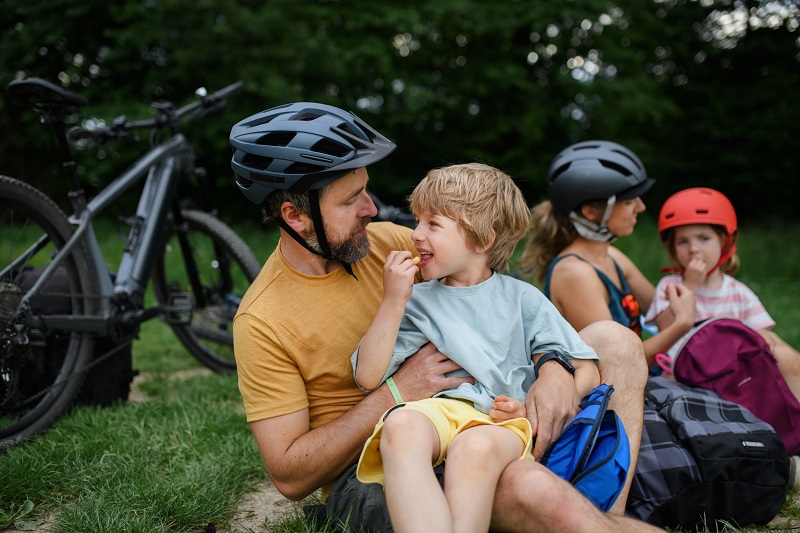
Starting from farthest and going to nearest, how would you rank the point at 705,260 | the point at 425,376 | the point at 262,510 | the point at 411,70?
the point at 411,70 < the point at 705,260 < the point at 262,510 < the point at 425,376

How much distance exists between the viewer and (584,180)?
3674mm

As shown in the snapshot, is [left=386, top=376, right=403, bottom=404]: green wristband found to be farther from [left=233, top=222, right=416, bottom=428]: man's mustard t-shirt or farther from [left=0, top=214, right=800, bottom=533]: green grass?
[left=0, top=214, right=800, bottom=533]: green grass

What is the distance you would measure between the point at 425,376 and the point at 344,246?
1.81ft

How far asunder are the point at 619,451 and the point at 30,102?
3302mm

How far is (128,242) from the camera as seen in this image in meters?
4.25

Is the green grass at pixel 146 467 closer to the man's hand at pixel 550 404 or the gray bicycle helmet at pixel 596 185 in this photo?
the man's hand at pixel 550 404

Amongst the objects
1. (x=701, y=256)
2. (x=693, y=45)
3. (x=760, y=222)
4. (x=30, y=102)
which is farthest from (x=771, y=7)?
(x=30, y=102)

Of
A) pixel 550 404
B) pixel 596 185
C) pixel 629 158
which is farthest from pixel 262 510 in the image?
pixel 629 158

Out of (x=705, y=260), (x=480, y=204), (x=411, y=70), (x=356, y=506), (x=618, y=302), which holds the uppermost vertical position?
(x=411, y=70)

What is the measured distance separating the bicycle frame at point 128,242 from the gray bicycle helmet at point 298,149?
1.56 m

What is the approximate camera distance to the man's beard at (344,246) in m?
2.56

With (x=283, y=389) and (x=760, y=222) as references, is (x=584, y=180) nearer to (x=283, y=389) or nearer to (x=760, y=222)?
(x=283, y=389)

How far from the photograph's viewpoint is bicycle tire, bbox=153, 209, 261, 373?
4.90m

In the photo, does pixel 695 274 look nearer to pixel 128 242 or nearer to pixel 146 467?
pixel 146 467
